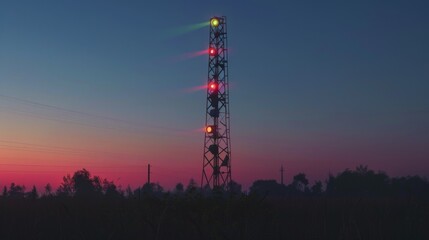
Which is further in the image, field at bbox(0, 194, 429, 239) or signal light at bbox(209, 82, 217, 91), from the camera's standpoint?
signal light at bbox(209, 82, 217, 91)

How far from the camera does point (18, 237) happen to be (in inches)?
499

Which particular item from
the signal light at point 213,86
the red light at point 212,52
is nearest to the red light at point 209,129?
the signal light at point 213,86

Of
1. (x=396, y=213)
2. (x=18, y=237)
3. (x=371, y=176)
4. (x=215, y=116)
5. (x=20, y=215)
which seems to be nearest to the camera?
(x=18, y=237)

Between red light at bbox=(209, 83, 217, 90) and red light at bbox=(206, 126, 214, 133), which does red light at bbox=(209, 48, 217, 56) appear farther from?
red light at bbox=(206, 126, 214, 133)

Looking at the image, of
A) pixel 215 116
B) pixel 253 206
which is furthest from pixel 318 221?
pixel 215 116

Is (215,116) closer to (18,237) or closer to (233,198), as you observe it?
(233,198)

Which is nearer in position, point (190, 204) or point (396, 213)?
point (190, 204)

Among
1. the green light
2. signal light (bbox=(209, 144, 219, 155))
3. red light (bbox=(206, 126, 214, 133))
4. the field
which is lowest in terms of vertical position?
the field

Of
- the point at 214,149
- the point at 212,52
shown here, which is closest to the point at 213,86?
the point at 212,52

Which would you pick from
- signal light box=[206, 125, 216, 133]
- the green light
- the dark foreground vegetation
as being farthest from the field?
the green light

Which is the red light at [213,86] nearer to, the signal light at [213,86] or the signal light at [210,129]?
the signal light at [213,86]

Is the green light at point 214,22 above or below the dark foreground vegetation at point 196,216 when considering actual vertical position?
above

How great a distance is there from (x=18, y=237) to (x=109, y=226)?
2669 mm

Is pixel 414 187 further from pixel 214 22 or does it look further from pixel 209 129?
pixel 214 22
